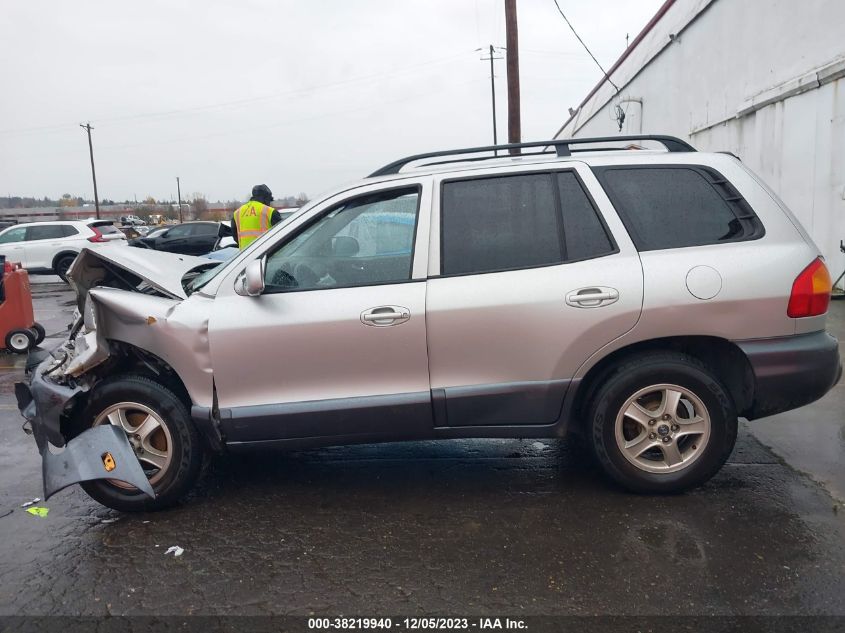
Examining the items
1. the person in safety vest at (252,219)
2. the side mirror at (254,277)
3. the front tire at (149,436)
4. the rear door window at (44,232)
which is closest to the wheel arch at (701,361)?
the side mirror at (254,277)

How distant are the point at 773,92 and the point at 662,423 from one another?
8.94 meters

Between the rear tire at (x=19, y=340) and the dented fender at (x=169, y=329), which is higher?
the dented fender at (x=169, y=329)

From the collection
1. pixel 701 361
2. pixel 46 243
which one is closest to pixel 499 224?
pixel 701 361

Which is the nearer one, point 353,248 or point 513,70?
point 353,248

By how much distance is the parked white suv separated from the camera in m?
19.1

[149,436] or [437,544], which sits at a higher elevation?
[149,436]

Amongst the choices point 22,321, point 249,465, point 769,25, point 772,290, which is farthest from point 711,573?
point 769,25

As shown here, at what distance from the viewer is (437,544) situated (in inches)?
135

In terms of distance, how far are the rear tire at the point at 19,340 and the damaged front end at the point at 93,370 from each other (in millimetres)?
5386

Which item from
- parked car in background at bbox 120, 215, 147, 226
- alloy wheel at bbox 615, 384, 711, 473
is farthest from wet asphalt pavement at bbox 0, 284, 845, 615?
parked car in background at bbox 120, 215, 147, 226

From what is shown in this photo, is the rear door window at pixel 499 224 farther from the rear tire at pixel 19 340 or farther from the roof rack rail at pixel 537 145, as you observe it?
the rear tire at pixel 19 340

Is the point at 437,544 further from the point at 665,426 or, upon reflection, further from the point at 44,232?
the point at 44,232

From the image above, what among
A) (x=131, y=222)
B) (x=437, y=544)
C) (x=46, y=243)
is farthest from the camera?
(x=131, y=222)

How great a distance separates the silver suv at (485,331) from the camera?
12.0 feet
